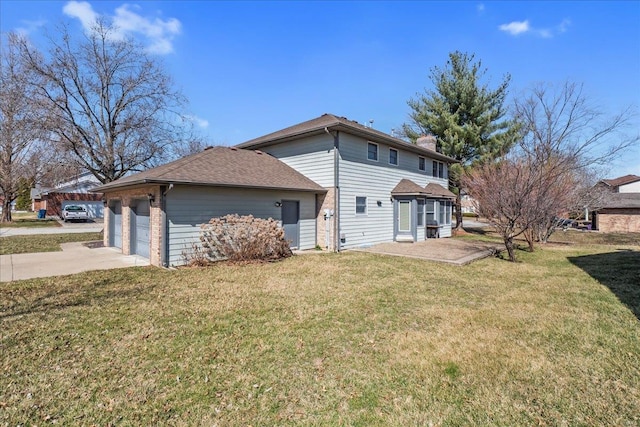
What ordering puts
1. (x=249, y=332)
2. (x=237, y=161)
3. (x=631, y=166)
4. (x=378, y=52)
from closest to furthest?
(x=249, y=332), (x=237, y=161), (x=378, y=52), (x=631, y=166)

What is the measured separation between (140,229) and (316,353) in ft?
31.2

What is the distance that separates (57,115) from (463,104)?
25004 mm

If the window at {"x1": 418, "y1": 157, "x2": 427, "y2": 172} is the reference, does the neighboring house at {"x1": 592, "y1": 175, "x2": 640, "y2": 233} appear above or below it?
below

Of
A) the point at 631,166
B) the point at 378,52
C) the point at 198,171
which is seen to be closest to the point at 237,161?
the point at 198,171

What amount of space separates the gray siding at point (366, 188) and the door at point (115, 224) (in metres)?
9.22

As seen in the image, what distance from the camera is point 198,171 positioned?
33.7 ft

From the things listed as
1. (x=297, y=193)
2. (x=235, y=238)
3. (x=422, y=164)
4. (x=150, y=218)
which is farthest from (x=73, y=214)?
(x=422, y=164)

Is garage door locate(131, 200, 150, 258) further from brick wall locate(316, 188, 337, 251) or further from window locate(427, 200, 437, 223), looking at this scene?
window locate(427, 200, 437, 223)

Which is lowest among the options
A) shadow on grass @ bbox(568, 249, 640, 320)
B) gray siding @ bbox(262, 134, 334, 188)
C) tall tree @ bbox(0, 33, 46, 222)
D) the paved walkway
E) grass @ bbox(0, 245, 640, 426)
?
grass @ bbox(0, 245, 640, 426)

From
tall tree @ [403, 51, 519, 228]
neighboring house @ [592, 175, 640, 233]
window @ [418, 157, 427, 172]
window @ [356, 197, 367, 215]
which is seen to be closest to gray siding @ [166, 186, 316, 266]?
window @ [356, 197, 367, 215]

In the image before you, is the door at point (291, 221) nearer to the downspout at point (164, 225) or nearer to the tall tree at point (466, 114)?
the downspout at point (164, 225)

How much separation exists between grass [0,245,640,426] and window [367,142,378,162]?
8054 millimetres

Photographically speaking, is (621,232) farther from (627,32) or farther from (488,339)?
(488,339)

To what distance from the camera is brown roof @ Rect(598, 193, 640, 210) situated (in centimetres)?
2457
